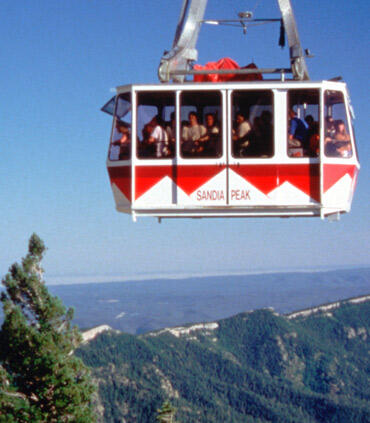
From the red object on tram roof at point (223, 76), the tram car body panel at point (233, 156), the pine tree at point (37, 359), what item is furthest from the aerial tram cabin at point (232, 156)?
the pine tree at point (37, 359)

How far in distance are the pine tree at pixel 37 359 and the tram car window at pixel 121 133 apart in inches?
2363

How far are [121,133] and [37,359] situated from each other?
65.2 metres

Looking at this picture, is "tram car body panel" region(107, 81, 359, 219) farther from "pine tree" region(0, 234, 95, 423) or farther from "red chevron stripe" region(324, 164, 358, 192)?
"pine tree" region(0, 234, 95, 423)

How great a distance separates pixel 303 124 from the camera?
1658 centimetres

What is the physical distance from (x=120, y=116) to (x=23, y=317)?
222 feet

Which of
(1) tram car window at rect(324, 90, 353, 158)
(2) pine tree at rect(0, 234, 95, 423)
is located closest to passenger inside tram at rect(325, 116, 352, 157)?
(1) tram car window at rect(324, 90, 353, 158)

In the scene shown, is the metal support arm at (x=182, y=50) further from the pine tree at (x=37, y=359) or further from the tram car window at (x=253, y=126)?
the pine tree at (x=37, y=359)

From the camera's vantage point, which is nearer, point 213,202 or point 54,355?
point 213,202

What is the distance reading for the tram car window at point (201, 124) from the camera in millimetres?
15477

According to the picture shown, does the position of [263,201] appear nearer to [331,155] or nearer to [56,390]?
[331,155]

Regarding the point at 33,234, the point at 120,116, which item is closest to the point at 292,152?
the point at 120,116

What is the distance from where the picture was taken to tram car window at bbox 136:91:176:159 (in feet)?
51.9

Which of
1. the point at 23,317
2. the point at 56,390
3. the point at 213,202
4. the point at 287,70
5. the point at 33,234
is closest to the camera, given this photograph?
the point at 213,202

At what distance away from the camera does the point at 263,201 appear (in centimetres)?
1524
